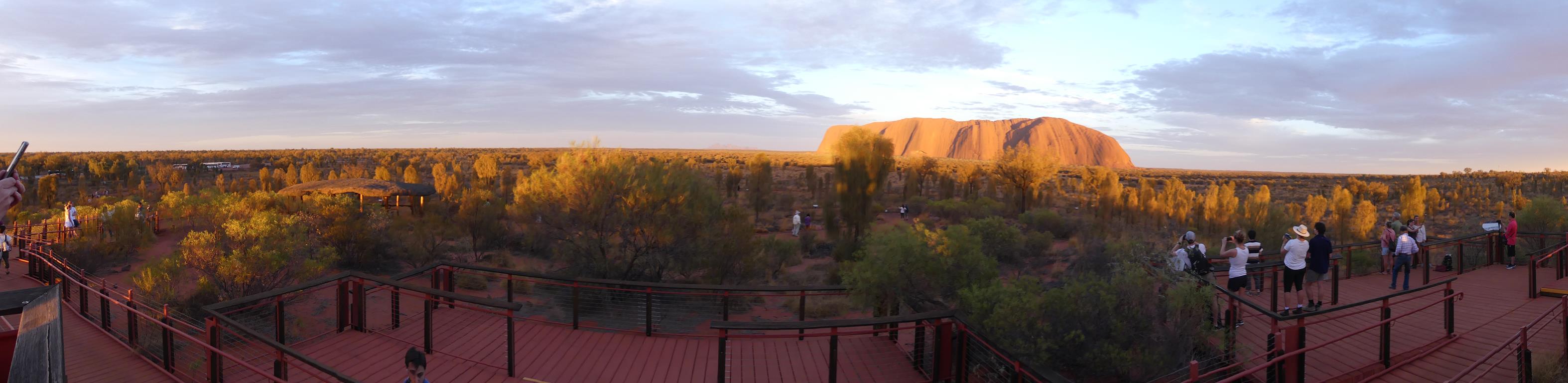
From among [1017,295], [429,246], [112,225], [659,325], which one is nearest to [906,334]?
[1017,295]

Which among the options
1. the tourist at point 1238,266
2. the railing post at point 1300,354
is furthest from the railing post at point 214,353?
the tourist at point 1238,266

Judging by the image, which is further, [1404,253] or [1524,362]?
[1404,253]

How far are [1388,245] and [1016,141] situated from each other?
166134mm

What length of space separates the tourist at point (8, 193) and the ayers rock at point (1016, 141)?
6394 inches

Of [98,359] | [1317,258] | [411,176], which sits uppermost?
[411,176]

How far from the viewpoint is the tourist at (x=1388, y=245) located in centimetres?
1223

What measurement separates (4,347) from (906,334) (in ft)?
29.0

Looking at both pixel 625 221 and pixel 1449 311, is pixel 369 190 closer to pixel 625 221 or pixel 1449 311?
pixel 625 221

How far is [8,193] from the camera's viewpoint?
3600 millimetres

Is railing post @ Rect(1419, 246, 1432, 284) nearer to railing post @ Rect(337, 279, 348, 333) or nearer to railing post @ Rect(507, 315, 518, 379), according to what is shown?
railing post @ Rect(507, 315, 518, 379)

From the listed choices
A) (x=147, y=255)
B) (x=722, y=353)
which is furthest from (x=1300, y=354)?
(x=147, y=255)

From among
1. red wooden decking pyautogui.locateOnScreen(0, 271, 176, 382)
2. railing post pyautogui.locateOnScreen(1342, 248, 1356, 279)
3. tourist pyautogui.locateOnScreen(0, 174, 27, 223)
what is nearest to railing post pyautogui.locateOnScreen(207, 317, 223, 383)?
red wooden decking pyautogui.locateOnScreen(0, 271, 176, 382)

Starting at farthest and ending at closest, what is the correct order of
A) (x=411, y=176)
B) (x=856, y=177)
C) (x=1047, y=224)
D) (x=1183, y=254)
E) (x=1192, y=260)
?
(x=411, y=176), (x=1047, y=224), (x=856, y=177), (x=1183, y=254), (x=1192, y=260)

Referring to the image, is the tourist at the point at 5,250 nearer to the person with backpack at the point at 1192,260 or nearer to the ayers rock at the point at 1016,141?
the person with backpack at the point at 1192,260
